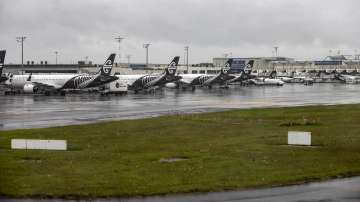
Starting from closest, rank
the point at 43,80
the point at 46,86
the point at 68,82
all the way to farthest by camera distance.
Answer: the point at 46,86 → the point at 68,82 → the point at 43,80

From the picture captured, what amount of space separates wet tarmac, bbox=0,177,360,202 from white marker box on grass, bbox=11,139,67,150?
1064cm

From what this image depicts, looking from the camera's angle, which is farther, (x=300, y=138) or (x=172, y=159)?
(x=300, y=138)

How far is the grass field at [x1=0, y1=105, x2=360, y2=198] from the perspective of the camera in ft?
65.2

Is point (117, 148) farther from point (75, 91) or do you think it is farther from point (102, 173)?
point (75, 91)

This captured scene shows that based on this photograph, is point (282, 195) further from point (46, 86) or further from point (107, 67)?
point (46, 86)

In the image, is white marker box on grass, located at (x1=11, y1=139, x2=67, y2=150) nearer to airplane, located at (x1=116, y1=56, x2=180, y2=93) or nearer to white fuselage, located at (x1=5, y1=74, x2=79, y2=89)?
white fuselage, located at (x1=5, y1=74, x2=79, y2=89)

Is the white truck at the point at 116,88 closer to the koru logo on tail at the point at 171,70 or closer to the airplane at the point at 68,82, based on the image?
the airplane at the point at 68,82

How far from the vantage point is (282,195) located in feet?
60.2

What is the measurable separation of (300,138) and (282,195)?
1187 centimetres

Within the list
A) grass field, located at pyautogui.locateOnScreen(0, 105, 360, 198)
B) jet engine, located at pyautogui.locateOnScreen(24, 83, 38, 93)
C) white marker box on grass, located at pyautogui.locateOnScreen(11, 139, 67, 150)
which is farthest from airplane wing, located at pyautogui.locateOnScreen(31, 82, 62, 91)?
white marker box on grass, located at pyautogui.locateOnScreen(11, 139, 67, 150)

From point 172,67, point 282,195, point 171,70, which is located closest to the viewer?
point 282,195

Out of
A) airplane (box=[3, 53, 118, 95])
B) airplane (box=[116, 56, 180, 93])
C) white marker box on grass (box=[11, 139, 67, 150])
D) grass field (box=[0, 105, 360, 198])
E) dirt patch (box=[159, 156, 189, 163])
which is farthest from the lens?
airplane (box=[116, 56, 180, 93])

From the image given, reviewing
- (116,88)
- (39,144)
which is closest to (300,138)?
(39,144)

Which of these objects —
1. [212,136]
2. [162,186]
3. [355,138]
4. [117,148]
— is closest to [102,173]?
[162,186]
